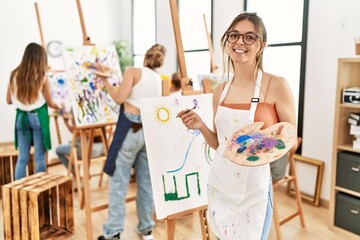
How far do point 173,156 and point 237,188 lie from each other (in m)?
0.51

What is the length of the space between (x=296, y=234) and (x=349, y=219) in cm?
40

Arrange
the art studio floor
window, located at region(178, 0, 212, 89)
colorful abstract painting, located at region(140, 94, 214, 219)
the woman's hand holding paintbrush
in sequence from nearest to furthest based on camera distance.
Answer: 1. the woman's hand holding paintbrush
2. colorful abstract painting, located at region(140, 94, 214, 219)
3. the art studio floor
4. window, located at region(178, 0, 212, 89)

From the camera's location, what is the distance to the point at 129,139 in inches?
90.2

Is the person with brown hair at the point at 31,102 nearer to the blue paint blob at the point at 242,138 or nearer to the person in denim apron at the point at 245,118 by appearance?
the person in denim apron at the point at 245,118

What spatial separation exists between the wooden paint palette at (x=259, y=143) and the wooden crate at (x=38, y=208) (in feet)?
5.27

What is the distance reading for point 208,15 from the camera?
4.34m

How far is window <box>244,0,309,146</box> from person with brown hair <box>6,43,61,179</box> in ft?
6.60

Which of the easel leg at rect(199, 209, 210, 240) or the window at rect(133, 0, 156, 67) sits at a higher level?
the window at rect(133, 0, 156, 67)

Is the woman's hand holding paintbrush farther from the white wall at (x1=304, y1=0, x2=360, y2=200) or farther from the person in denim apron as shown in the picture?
the white wall at (x1=304, y1=0, x2=360, y2=200)

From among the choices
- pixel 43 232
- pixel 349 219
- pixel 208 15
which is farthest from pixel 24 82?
pixel 349 219

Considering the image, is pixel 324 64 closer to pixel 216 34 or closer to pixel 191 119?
pixel 216 34

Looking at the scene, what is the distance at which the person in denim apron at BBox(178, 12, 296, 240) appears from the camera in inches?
51.8

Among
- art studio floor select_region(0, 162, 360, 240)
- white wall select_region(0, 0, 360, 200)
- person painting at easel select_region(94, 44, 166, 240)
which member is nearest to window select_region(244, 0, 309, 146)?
white wall select_region(0, 0, 360, 200)

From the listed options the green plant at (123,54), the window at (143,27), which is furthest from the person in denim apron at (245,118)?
the green plant at (123,54)
